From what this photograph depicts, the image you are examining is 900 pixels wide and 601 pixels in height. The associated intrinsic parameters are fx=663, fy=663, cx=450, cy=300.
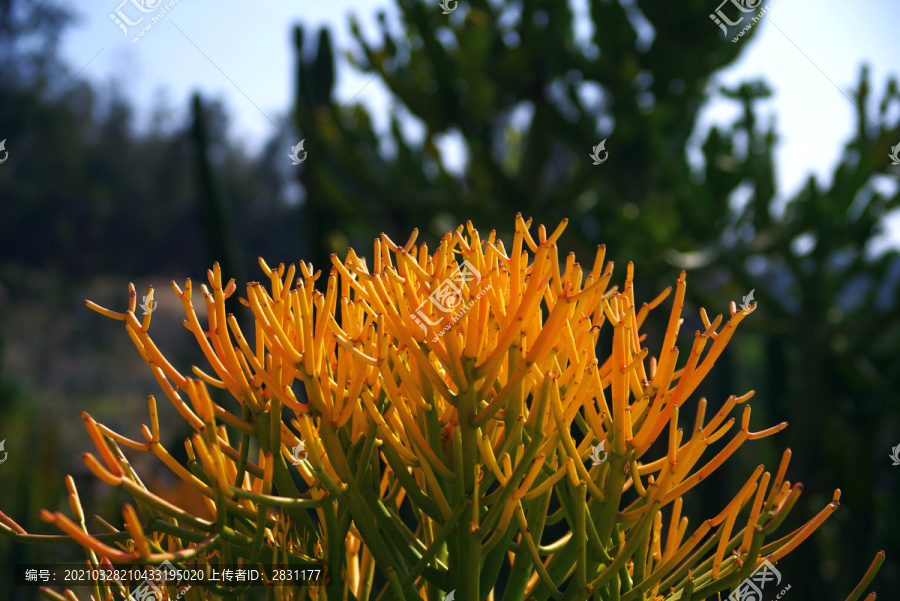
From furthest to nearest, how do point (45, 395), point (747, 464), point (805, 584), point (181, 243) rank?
point (181, 243) < point (45, 395) < point (747, 464) < point (805, 584)

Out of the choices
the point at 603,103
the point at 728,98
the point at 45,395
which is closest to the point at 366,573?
the point at 728,98

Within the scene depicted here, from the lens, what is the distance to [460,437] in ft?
2.13

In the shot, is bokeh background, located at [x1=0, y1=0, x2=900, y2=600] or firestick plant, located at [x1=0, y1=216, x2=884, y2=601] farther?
bokeh background, located at [x1=0, y1=0, x2=900, y2=600]

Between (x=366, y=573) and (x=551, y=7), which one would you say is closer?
(x=366, y=573)

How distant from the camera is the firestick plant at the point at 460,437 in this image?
622 millimetres

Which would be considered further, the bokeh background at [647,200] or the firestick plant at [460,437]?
the bokeh background at [647,200]

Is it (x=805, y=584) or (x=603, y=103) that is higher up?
(x=603, y=103)

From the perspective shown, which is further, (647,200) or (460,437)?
(647,200)

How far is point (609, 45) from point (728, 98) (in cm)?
100

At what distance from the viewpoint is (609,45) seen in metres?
3.62

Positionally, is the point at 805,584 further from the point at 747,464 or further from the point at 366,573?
the point at 366,573

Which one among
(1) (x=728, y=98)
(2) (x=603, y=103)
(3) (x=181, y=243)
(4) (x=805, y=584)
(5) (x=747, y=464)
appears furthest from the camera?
(3) (x=181, y=243)

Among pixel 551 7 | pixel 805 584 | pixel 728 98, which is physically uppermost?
pixel 551 7

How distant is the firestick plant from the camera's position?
0.62 meters
